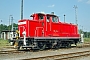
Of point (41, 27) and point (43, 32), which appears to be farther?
point (43, 32)

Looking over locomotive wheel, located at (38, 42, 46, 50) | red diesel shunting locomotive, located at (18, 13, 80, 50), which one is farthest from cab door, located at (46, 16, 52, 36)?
locomotive wheel, located at (38, 42, 46, 50)

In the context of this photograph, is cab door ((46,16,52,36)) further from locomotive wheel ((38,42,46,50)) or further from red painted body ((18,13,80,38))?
locomotive wheel ((38,42,46,50))

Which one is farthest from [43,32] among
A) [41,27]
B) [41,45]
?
[41,45]

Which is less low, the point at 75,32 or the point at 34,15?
the point at 34,15

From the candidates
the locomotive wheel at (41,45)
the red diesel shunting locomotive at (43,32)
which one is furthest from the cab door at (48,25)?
the locomotive wheel at (41,45)

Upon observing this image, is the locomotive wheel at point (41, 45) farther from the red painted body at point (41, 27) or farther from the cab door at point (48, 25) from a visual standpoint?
the cab door at point (48, 25)

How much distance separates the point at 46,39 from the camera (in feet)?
57.9

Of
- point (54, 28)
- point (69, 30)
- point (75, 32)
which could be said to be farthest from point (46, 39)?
point (75, 32)

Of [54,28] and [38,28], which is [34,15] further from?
[54,28]

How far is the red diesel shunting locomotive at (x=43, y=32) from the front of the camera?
16531 mm

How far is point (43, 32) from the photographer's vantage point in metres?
18.0

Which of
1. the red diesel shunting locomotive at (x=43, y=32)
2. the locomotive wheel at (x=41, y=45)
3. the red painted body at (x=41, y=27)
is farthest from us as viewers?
the locomotive wheel at (x=41, y=45)

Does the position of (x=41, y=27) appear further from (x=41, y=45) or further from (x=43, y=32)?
(x=41, y=45)

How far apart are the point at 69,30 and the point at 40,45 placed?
5164mm
